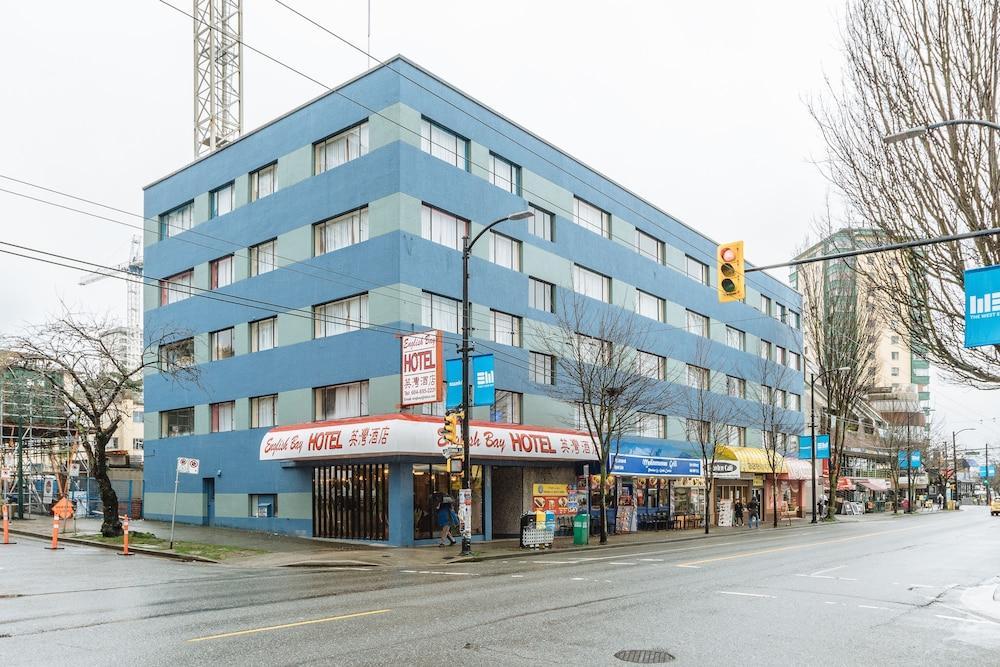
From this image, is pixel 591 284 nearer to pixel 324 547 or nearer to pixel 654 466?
pixel 654 466

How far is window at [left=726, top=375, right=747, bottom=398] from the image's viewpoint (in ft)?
169

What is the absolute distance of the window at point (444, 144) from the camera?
30516 mm

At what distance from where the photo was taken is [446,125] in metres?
31.2

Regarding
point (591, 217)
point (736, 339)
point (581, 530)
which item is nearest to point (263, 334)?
point (581, 530)

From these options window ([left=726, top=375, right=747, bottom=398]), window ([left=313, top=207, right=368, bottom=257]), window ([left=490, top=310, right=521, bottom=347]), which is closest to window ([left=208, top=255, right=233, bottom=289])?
window ([left=313, top=207, right=368, bottom=257])

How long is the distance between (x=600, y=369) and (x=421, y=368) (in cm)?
916

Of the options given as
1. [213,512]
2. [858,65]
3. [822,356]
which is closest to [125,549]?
[213,512]

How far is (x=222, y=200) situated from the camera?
3728 cm

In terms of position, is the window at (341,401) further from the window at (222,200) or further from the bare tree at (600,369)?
the window at (222,200)

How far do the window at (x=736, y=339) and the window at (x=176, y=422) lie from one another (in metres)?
31.4

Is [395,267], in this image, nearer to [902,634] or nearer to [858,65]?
[858,65]

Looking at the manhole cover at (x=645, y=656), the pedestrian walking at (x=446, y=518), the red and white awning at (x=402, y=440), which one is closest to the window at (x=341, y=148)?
the red and white awning at (x=402, y=440)

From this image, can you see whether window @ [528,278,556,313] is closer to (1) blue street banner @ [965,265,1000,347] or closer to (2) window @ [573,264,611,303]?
(2) window @ [573,264,611,303]

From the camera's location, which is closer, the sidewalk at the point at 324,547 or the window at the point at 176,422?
the sidewalk at the point at 324,547
